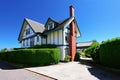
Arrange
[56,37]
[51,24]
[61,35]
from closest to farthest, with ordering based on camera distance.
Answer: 1. [61,35]
2. [56,37]
3. [51,24]

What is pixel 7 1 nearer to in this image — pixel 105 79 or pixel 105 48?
pixel 105 48

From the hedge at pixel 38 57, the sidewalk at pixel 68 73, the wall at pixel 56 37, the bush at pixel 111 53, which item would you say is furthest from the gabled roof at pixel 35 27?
the bush at pixel 111 53

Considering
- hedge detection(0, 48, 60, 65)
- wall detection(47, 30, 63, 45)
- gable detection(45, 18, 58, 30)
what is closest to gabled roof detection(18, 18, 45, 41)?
gable detection(45, 18, 58, 30)

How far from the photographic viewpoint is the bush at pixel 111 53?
1332cm

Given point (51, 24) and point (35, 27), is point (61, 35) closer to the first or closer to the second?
point (51, 24)

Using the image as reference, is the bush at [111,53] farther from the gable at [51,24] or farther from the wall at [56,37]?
the gable at [51,24]

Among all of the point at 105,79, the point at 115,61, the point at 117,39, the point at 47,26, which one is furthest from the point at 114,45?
the point at 47,26

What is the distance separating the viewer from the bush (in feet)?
43.7

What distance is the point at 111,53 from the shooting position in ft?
47.1

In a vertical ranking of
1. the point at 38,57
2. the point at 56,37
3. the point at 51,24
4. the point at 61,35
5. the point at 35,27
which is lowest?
the point at 38,57

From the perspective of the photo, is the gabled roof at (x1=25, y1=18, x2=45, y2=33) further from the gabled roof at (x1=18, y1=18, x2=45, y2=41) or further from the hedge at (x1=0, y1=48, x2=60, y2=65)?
the hedge at (x1=0, y1=48, x2=60, y2=65)

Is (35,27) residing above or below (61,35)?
above

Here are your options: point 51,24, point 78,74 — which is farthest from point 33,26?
point 78,74

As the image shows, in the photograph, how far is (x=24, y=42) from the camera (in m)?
31.3
